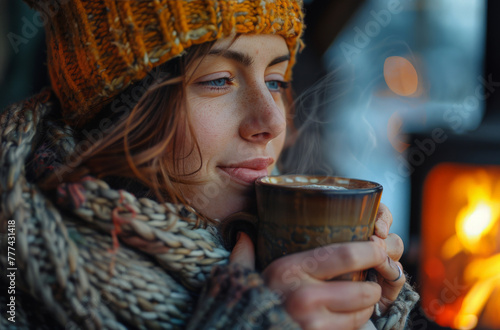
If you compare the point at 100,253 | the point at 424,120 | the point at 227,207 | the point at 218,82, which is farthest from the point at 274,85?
the point at 424,120

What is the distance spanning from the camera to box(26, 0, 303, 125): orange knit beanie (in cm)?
73

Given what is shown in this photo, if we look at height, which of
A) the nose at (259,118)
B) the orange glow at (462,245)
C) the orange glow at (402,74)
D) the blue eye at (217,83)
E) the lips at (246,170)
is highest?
the orange glow at (402,74)

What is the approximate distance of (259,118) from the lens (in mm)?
811

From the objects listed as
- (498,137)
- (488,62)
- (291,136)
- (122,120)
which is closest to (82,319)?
(122,120)

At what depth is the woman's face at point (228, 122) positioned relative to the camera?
79cm

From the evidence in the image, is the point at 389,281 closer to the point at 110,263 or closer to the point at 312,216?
the point at 312,216

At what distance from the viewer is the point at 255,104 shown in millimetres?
824

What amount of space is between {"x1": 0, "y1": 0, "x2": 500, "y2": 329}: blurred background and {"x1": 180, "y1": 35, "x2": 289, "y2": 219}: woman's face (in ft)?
3.07

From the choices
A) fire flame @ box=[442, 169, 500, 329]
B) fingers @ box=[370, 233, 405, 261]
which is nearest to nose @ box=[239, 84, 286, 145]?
fingers @ box=[370, 233, 405, 261]

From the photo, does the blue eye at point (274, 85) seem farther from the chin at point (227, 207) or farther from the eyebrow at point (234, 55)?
the chin at point (227, 207)

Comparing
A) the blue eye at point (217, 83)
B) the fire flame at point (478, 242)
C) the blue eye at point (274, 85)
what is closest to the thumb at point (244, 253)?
the blue eye at point (217, 83)

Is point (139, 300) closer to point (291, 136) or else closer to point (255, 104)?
point (255, 104)

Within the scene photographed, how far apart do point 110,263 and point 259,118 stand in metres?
0.44

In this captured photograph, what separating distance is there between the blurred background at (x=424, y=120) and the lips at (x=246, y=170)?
91cm
